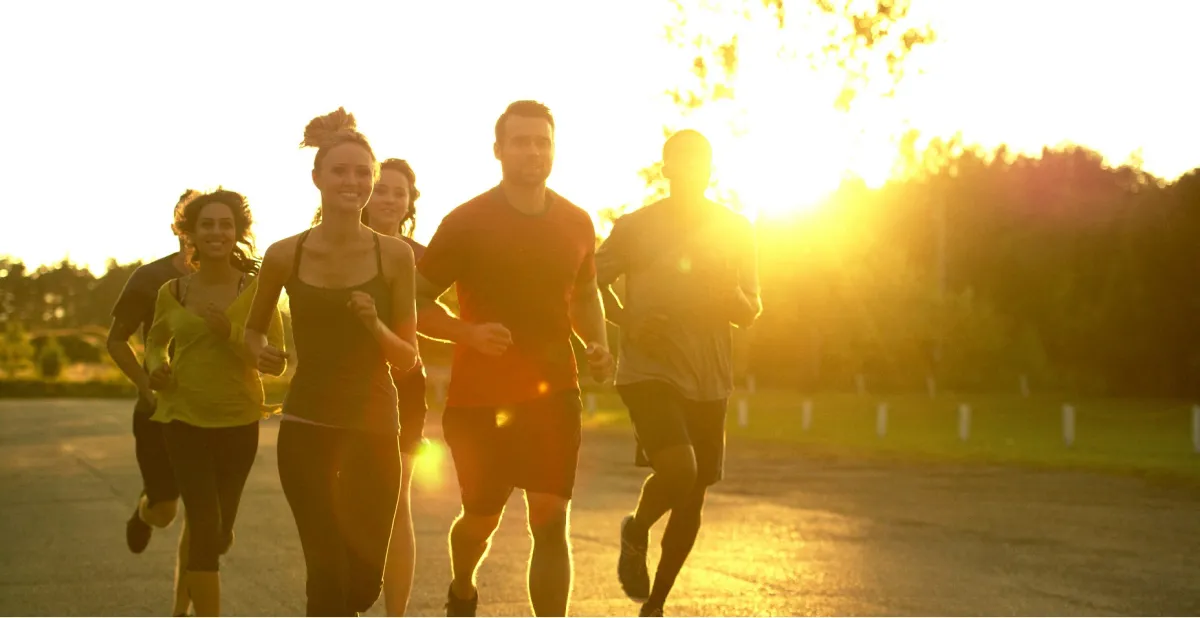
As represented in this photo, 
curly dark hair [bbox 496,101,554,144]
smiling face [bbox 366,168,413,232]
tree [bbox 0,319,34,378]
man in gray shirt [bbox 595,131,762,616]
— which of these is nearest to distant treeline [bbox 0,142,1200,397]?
man in gray shirt [bbox 595,131,762,616]

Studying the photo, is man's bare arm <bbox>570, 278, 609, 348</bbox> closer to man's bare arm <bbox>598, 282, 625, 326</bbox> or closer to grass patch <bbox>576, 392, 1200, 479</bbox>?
man's bare arm <bbox>598, 282, 625, 326</bbox>

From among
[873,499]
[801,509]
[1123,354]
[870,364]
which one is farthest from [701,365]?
[870,364]

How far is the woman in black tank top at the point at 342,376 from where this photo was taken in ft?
17.1

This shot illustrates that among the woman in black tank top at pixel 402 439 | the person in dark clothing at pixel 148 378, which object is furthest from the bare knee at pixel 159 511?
the woman in black tank top at pixel 402 439

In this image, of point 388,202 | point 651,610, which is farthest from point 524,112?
point 651,610

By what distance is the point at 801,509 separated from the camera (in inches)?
607

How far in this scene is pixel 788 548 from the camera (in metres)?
11.9

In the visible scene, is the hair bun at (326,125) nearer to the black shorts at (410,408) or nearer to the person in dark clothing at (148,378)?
the black shorts at (410,408)

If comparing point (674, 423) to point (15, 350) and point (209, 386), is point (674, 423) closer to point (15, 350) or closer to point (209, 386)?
point (209, 386)

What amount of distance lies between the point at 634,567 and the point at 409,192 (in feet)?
6.62

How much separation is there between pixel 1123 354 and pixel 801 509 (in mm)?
35831

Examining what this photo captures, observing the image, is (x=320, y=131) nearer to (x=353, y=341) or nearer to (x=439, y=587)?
(x=353, y=341)

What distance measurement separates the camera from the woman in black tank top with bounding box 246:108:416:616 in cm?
522

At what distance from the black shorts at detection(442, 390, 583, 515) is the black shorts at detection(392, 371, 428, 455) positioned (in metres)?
0.99
